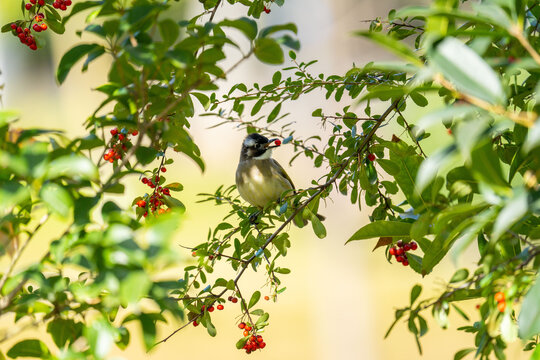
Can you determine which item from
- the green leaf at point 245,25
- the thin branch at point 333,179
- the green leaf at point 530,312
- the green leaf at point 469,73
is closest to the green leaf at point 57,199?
the green leaf at point 245,25

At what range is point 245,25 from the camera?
1.11 m

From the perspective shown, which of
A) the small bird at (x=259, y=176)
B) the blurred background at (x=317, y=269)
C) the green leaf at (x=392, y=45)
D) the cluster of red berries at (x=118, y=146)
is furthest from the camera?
the blurred background at (x=317, y=269)

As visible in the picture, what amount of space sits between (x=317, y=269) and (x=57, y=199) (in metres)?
5.12

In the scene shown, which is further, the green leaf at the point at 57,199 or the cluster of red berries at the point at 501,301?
the cluster of red berries at the point at 501,301

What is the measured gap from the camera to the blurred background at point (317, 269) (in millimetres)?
5641

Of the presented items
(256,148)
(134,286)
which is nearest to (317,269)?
(256,148)

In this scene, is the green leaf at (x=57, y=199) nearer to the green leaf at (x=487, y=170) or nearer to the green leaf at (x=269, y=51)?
the green leaf at (x=269, y=51)

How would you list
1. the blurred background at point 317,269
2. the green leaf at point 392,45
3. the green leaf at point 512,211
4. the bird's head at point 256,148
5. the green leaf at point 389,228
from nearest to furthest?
the green leaf at point 512,211 < the green leaf at point 392,45 < the green leaf at point 389,228 < the bird's head at point 256,148 < the blurred background at point 317,269

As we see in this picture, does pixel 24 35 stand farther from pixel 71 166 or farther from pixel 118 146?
pixel 71 166

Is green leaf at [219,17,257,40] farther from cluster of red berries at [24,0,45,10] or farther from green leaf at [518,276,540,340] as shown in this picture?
cluster of red berries at [24,0,45,10]

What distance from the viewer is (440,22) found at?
0.87 m

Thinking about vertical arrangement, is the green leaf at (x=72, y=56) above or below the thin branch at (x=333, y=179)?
above

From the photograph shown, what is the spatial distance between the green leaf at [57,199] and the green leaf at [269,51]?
41cm

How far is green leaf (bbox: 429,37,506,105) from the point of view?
2.49 feet
